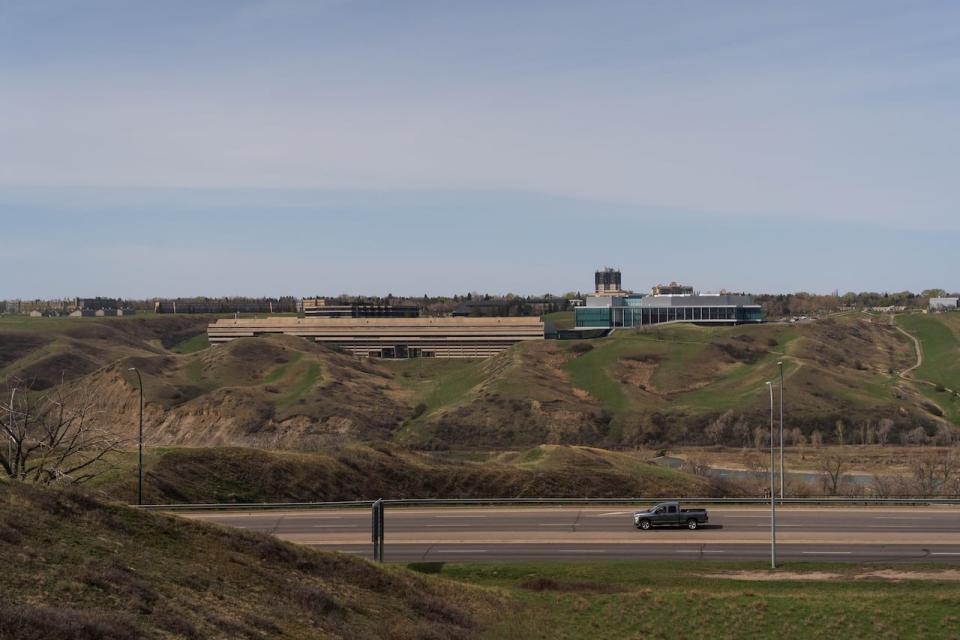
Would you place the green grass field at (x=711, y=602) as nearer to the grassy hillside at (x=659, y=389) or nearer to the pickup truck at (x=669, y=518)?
the pickup truck at (x=669, y=518)

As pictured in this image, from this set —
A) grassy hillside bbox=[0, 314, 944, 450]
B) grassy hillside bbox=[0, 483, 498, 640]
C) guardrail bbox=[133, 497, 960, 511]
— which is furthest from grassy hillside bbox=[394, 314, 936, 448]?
grassy hillside bbox=[0, 483, 498, 640]

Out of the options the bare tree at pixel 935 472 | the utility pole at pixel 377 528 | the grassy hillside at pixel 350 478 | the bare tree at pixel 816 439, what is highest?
the utility pole at pixel 377 528

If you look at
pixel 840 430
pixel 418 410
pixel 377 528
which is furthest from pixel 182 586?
pixel 418 410

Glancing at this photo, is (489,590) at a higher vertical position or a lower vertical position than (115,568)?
lower

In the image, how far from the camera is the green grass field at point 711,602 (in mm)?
30969

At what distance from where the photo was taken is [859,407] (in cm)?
12788

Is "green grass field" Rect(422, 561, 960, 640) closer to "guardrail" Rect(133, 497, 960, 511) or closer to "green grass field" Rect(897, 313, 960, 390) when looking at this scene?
"guardrail" Rect(133, 497, 960, 511)

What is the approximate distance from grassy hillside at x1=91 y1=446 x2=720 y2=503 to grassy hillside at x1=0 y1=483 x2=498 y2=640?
84.9 ft

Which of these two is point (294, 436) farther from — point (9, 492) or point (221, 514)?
point (9, 492)

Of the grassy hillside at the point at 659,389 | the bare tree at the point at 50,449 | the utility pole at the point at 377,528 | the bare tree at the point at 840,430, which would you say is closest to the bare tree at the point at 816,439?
the bare tree at the point at 840,430

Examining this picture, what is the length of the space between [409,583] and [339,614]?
5.87 metres

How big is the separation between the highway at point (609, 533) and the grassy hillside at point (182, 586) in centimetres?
941

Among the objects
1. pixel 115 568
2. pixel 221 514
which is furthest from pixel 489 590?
pixel 221 514

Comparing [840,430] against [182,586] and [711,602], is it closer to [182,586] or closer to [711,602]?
[711,602]
